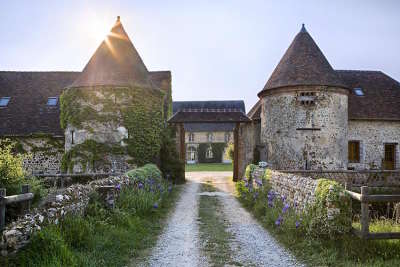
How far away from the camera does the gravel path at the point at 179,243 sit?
5941mm

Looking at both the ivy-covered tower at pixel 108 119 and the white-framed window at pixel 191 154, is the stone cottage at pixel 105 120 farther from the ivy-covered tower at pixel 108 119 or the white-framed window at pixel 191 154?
the white-framed window at pixel 191 154

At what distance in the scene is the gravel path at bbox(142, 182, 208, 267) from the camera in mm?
5941

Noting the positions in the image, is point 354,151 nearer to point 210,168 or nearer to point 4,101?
point 210,168

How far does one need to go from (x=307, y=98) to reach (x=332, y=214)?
39.4 ft

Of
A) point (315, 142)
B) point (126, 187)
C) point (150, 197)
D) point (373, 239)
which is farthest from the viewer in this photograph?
point (315, 142)

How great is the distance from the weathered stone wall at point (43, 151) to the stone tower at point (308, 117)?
464 inches

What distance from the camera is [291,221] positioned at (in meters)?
7.54

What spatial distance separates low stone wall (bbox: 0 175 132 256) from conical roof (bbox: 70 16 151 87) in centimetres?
892

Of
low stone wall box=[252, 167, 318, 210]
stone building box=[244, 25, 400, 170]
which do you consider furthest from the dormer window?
low stone wall box=[252, 167, 318, 210]

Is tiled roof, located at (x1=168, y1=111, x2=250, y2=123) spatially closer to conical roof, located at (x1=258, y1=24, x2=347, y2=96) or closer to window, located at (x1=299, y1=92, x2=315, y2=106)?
conical roof, located at (x1=258, y1=24, x2=347, y2=96)

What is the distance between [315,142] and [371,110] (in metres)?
5.74

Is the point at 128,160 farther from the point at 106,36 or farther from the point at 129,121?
the point at 106,36

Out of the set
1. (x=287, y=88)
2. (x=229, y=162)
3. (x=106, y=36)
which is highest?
(x=106, y=36)

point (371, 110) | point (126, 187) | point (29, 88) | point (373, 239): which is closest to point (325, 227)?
point (373, 239)
